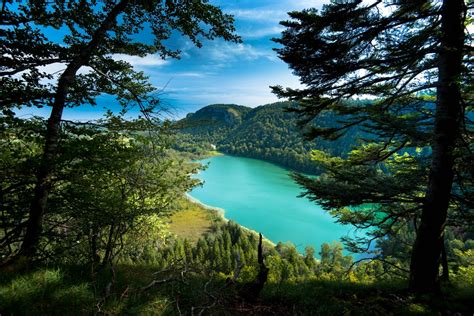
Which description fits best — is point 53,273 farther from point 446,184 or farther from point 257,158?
point 257,158

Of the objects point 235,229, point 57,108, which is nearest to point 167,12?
point 57,108

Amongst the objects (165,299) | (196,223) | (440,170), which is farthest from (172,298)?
(196,223)

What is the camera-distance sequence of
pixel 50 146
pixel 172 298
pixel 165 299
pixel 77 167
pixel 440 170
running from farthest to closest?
pixel 440 170, pixel 77 167, pixel 50 146, pixel 172 298, pixel 165 299

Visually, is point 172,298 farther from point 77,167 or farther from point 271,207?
point 271,207

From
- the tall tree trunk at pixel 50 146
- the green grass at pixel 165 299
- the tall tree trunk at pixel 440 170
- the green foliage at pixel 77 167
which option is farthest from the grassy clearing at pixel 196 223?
the green grass at pixel 165 299

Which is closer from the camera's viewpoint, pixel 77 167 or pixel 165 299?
pixel 165 299

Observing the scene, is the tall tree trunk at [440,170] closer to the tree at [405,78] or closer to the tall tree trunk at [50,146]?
the tree at [405,78]
